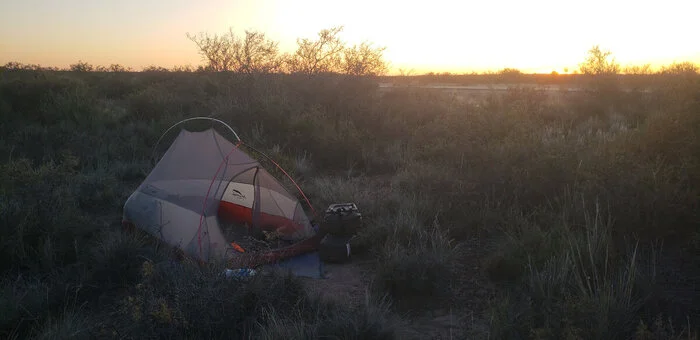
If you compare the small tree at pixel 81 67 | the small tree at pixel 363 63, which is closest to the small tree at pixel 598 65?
the small tree at pixel 363 63

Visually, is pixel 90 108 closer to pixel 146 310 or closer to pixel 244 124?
pixel 244 124

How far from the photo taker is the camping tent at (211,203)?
20.7ft

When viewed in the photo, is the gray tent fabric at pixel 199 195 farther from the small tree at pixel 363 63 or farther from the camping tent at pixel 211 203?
the small tree at pixel 363 63

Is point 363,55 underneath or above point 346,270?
above

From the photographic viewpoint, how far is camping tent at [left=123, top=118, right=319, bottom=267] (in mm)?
6316

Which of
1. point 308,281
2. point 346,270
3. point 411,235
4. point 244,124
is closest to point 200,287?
point 308,281

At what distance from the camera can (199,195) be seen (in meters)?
6.62

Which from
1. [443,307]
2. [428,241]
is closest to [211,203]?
[428,241]

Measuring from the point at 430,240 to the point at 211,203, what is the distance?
8.49 ft

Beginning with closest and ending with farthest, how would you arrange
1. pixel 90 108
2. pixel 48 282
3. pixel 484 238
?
pixel 48 282
pixel 484 238
pixel 90 108

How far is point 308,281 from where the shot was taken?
572cm

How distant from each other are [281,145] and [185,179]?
17.5ft

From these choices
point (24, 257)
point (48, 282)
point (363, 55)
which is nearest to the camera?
→ point (48, 282)

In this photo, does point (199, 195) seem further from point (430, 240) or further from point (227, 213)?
point (430, 240)
